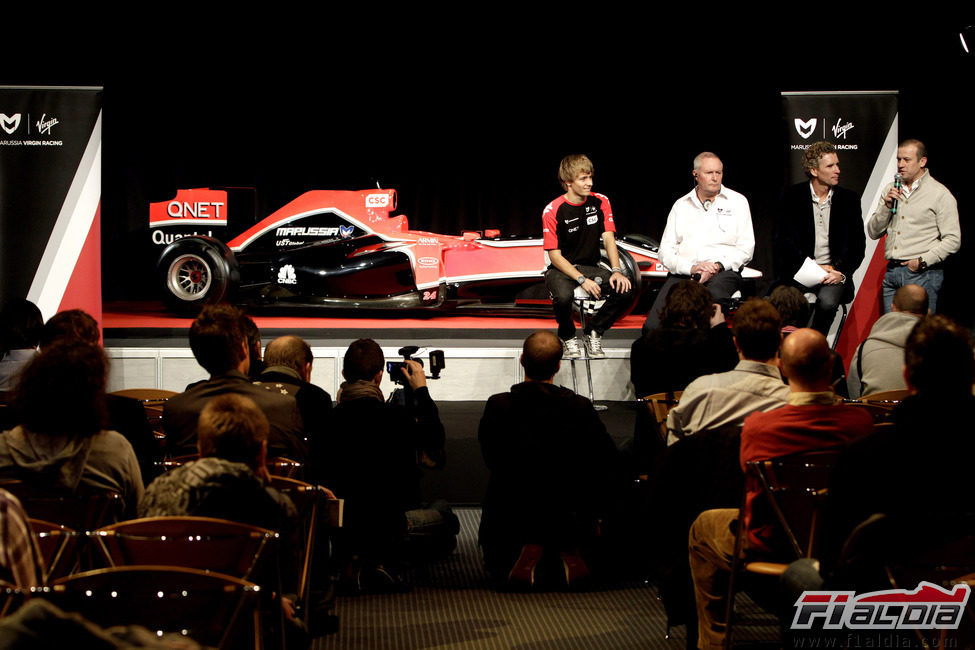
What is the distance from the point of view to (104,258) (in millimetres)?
9648

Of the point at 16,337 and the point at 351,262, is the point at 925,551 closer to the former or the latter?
the point at 16,337

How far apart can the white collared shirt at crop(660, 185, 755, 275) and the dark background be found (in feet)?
9.19

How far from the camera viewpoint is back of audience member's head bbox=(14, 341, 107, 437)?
2303 mm

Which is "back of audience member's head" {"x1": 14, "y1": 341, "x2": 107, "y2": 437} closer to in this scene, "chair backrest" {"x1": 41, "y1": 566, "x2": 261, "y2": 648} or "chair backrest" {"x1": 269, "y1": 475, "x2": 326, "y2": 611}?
"chair backrest" {"x1": 269, "y1": 475, "x2": 326, "y2": 611}

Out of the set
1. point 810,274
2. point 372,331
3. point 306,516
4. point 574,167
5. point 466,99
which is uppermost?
point 466,99

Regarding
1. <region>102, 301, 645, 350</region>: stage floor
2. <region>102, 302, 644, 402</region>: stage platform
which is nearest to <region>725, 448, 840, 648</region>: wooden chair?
<region>102, 302, 644, 402</region>: stage platform

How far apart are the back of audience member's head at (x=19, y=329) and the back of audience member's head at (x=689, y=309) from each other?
2523 millimetres

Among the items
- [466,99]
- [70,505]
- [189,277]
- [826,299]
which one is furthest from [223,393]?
[466,99]

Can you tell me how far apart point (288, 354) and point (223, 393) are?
1.87 feet

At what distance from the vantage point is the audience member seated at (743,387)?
9.39ft

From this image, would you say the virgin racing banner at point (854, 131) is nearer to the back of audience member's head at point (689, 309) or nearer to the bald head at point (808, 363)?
the back of audience member's head at point (689, 309)

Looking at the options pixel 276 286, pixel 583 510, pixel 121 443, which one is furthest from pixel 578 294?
pixel 121 443

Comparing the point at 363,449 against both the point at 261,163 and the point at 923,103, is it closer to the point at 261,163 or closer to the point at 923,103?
the point at 923,103

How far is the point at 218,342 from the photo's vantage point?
3.01m
